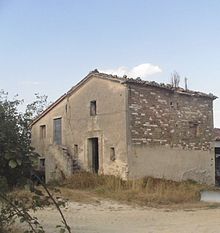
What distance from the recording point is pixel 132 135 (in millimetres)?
21344

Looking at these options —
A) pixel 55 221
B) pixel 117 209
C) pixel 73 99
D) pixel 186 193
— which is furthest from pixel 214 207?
pixel 73 99

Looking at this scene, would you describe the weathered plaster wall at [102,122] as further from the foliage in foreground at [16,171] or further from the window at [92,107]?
the foliage in foreground at [16,171]

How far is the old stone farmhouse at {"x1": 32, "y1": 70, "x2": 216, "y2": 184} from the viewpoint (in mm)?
21500

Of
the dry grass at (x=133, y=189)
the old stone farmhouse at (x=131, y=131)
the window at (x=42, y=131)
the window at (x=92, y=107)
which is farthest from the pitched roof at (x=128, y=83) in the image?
the dry grass at (x=133, y=189)

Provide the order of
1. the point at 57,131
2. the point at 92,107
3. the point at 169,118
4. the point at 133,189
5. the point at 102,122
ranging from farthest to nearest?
the point at 57,131 → the point at 92,107 → the point at 169,118 → the point at 102,122 → the point at 133,189

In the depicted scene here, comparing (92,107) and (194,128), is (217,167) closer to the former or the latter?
(194,128)

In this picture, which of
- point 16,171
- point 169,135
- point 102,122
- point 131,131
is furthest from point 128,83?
point 16,171

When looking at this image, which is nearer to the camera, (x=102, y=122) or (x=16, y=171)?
(x=16, y=171)

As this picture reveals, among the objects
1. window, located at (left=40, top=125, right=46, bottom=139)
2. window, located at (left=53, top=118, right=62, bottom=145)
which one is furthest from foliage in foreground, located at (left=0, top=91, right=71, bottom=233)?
window, located at (left=40, top=125, right=46, bottom=139)

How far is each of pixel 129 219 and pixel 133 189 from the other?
6.27 m

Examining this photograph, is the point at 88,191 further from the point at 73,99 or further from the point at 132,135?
the point at 73,99

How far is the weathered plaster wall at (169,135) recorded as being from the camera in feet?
70.7

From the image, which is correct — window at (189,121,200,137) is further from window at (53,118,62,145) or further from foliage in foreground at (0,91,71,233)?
foliage in foreground at (0,91,71,233)

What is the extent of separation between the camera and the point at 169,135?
903 inches
